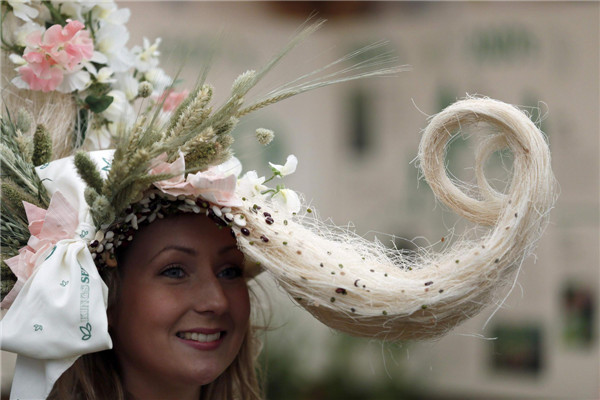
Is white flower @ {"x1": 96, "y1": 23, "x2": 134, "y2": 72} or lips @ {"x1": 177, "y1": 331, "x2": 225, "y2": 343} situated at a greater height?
white flower @ {"x1": 96, "y1": 23, "x2": 134, "y2": 72}

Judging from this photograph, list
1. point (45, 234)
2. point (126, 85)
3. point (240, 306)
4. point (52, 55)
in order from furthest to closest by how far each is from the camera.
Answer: point (126, 85) < point (52, 55) < point (240, 306) < point (45, 234)

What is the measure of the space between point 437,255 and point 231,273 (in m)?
0.65

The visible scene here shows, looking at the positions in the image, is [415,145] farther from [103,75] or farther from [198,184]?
[198,184]

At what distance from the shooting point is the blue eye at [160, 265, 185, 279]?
2.13 metres

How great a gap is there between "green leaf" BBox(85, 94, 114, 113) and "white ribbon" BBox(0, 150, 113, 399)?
2.11 ft

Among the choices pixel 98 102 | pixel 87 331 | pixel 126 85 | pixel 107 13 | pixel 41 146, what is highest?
pixel 107 13

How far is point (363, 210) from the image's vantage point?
6570mm

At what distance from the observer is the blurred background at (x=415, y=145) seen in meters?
5.80

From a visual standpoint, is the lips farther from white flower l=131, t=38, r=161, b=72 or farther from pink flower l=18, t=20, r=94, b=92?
white flower l=131, t=38, r=161, b=72

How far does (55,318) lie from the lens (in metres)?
1.87

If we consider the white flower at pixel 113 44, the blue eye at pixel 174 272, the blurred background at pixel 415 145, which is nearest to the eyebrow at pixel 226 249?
the blue eye at pixel 174 272

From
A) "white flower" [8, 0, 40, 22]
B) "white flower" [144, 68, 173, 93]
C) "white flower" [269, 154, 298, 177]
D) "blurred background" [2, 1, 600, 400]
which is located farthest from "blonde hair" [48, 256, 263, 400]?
"blurred background" [2, 1, 600, 400]

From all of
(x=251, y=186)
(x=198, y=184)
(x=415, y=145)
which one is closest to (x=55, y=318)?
(x=198, y=184)

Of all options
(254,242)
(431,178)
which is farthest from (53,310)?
(431,178)
